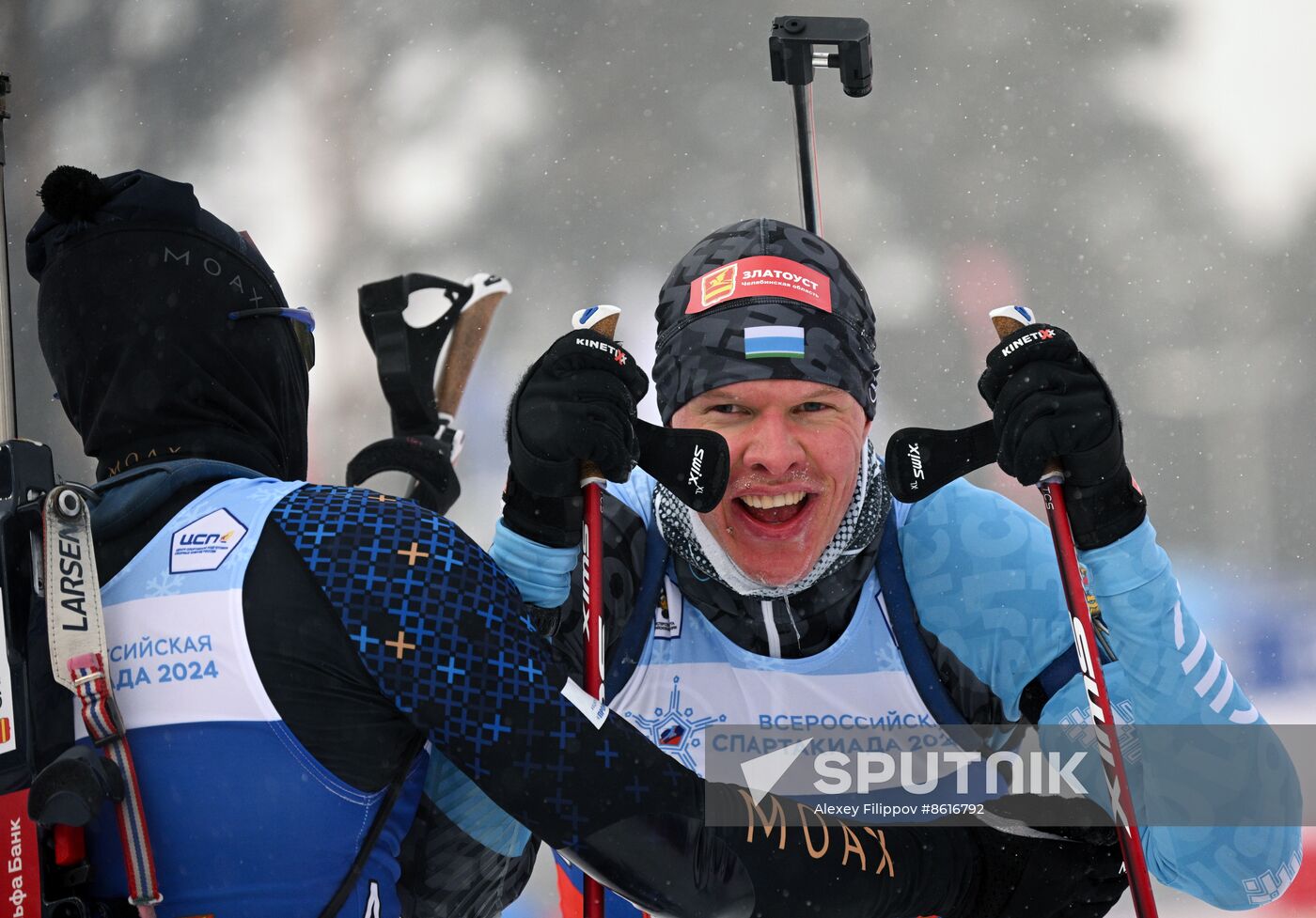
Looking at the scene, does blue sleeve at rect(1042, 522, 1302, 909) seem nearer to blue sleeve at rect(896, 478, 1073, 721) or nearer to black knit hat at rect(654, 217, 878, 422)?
blue sleeve at rect(896, 478, 1073, 721)

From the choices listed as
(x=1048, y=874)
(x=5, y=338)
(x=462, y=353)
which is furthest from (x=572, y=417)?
(x=5, y=338)

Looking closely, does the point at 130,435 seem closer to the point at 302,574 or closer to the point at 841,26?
the point at 302,574

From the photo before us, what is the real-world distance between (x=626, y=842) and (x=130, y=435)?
830 mm

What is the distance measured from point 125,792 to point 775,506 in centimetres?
120

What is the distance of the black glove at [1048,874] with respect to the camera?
6.71 ft

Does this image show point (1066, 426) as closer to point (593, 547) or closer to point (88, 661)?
point (593, 547)

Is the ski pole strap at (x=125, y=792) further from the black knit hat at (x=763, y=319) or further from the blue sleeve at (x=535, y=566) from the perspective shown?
the black knit hat at (x=763, y=319)

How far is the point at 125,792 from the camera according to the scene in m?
1.41

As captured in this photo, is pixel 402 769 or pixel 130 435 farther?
pixel 130 435

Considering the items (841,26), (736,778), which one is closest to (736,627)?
(736,778)

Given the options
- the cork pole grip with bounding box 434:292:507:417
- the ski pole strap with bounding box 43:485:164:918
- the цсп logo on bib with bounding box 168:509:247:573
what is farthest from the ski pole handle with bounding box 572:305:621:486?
the cork pole grip with bounding box 434:292:507:417

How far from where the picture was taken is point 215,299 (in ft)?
5.76

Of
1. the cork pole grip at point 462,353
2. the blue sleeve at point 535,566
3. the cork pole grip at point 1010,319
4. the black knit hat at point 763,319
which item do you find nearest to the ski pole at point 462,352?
the cork pole grip at point 462,353

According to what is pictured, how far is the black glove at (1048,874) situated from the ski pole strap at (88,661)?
49.6 inches
